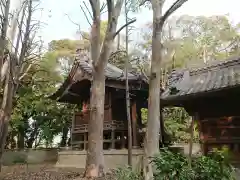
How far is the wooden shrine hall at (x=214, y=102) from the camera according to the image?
8391mm

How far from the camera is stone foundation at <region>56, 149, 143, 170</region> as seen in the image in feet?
41.1

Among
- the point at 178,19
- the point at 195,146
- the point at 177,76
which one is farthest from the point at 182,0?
the point at 178,19

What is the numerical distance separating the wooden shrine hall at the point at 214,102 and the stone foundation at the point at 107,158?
2936mm

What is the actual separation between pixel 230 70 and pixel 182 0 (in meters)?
2.63

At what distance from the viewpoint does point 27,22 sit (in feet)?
35.0

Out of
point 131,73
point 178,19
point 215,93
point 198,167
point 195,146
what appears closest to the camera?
point 198,167

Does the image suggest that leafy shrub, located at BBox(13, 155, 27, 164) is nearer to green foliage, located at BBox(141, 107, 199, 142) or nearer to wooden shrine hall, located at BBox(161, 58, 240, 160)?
green foliage, located at BBox(141, 107, 199, 142)

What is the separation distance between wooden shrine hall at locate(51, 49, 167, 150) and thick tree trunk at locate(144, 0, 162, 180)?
15.7 ft

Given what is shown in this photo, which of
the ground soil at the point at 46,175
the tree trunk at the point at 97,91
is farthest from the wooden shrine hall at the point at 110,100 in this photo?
the tree trunk at the point at 97,91

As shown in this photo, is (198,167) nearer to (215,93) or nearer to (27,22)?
(215,93)

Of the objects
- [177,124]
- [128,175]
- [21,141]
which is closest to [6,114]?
[128,175]

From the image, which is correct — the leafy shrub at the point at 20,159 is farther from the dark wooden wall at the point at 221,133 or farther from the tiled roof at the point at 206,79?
the dark wooden wall at the point at 221,133

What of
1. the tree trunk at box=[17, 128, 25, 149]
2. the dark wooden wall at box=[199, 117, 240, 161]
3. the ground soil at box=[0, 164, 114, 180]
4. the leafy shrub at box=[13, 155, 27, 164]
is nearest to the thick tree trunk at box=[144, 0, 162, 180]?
the ground soil at box=[0, 164, 114, 180]

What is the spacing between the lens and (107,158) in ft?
42.5
